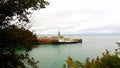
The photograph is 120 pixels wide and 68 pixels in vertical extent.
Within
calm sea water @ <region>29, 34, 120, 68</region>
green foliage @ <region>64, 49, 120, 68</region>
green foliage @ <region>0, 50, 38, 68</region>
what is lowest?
calm sea water @ <region>29, 34, 120, 68</region>

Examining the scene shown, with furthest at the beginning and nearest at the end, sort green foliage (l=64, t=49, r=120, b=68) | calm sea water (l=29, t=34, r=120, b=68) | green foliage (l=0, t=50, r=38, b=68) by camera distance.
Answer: calm sea water (l=29, t=34, r=120, b=68), green foliage (l=0, t=50, r=38, b=68), green foliage (l=64, t=49, r=120, b=68)

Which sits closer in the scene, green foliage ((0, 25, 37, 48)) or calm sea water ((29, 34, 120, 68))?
green foliage ((0, 25, 37, 48))

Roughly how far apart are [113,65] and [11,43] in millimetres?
4432

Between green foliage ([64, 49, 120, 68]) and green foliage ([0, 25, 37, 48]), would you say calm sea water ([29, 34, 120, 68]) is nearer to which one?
green foliage ([0, 25, 37, 48])

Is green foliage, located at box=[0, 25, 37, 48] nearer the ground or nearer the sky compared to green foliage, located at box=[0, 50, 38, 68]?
nearer the sky

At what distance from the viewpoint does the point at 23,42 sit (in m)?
7.77

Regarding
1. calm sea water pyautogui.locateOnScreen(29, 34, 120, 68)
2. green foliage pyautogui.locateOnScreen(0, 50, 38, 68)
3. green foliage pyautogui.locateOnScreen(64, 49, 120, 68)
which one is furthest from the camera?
calm sea water pyautogui.locateOnScreen(29, 34, 120, 68)

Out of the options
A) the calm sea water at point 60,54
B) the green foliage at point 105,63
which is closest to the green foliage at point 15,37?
the green foliage at point 105,63

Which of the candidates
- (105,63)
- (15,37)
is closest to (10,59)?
(15,37)

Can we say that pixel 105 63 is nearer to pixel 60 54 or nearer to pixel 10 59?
pixel 10 59

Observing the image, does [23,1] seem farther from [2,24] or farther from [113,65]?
[113,65]

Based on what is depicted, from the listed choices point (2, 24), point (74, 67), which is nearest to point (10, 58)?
point (2, 24)

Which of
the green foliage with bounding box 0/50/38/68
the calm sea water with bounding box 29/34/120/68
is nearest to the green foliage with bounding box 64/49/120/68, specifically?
the green foliage with bounding box 0/50/38/68

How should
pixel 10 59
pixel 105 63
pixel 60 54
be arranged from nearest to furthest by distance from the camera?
pixel 105 63 → pixel 10 59 → pixel 60 54
